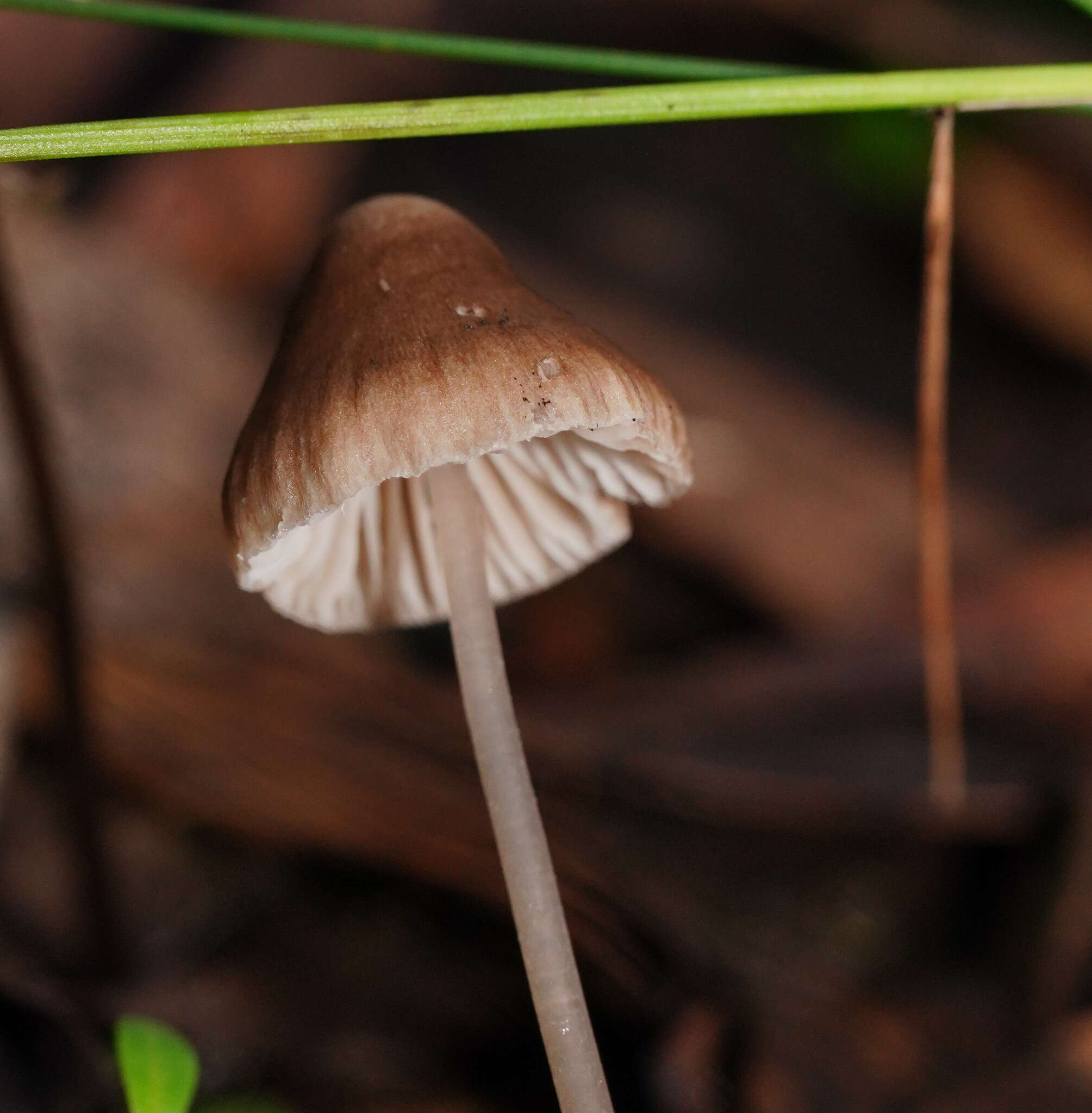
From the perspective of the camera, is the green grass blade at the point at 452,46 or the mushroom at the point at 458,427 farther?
the green grass blade at the point at 452,46

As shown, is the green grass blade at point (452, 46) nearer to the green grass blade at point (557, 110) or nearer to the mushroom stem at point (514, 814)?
the green grass blade at point (557, 110)

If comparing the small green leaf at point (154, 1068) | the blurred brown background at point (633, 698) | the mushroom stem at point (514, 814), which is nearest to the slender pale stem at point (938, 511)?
the blurred brown background at point (633, 698)

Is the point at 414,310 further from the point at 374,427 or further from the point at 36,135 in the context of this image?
the point at 36,135

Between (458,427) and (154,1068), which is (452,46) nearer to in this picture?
(458,427)

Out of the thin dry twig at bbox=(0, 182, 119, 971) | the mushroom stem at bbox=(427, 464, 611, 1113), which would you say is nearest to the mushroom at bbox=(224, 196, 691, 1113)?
the mushroom stem at bbox=(427, 464, 611, 1113)

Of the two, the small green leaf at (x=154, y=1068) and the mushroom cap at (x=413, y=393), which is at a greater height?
the mushroom cap at (x=413, y=393)

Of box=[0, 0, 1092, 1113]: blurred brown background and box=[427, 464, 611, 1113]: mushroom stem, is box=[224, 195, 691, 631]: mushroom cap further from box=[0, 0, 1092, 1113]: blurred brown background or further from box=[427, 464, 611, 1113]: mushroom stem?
box=[0, 0, 1092, 1113]: blurred brown background

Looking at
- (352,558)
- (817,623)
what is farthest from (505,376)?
(817,623)
